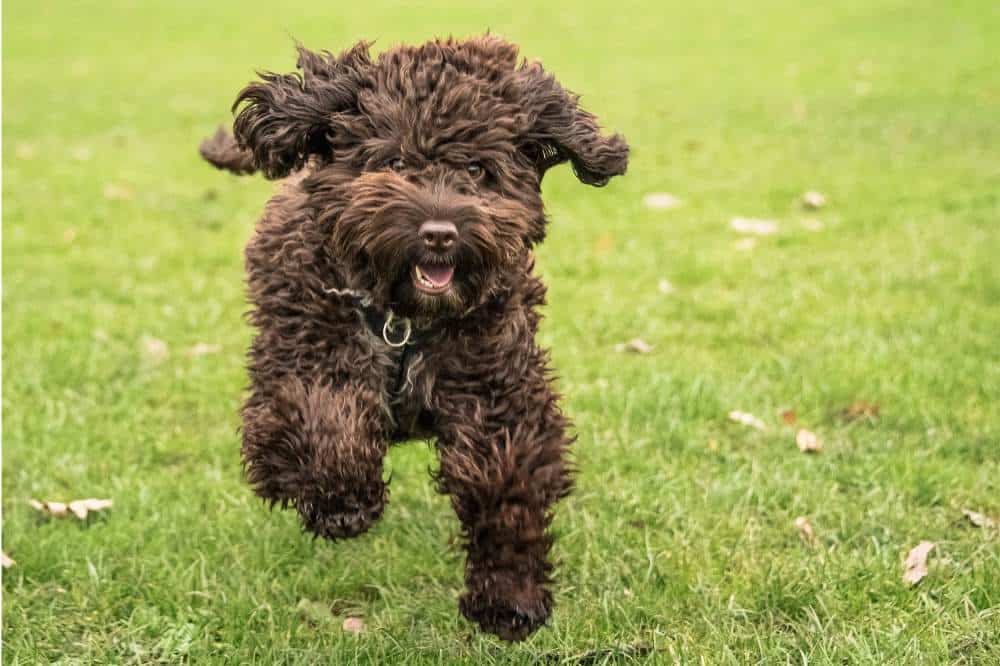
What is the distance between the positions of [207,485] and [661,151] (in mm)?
7986

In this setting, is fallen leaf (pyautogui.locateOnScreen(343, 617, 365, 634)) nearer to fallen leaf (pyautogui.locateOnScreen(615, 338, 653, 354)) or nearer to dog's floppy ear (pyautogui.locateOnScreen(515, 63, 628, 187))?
dog's floppy ear (pyautogui.locateOnScreen(515, 63, 628, 187))

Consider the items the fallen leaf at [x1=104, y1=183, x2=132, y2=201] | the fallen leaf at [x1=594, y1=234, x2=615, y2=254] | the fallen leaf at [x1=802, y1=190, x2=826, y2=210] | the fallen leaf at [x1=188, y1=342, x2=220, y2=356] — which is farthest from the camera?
the fallen leaf at [x1=104, y1=183, x2=132, y2=201]

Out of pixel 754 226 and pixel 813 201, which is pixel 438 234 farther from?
pixel 813 201

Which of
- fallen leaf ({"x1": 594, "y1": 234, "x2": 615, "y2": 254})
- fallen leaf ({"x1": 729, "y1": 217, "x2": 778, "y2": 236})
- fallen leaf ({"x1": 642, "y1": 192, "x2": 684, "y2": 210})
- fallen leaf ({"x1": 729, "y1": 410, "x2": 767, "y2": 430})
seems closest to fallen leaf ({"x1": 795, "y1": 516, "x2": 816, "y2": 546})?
fallen leaf ({"x1": 729, "y1": 410, "x2": 767, "y2": 430})

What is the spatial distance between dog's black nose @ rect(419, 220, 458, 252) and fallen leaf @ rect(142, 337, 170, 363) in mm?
3701

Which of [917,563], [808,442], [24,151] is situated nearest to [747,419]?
[808,442]

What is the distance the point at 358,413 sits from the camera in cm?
357

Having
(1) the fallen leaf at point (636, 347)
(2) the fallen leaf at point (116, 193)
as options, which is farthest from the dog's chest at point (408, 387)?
(2) the fallen leaf at point (116, 193)

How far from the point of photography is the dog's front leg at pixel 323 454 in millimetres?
3445

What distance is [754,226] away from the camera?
9.02m

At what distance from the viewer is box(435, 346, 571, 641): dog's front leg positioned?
11.1ft

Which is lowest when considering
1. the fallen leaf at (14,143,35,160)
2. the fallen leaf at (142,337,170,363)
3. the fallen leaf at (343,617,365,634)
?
the fallen leaf at (343,617,365,634)

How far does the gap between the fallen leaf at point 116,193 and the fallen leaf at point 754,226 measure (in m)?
5.14

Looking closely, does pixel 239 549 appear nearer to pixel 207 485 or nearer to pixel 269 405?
pixel 207 485
